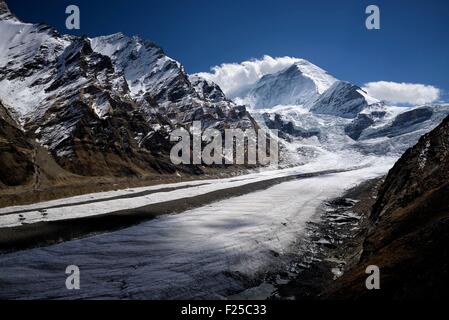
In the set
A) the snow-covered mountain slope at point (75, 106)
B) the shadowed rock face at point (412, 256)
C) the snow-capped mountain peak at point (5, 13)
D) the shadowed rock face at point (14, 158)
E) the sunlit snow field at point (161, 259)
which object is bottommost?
the sunlit snow field at point (161, 259)

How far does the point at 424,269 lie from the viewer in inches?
520

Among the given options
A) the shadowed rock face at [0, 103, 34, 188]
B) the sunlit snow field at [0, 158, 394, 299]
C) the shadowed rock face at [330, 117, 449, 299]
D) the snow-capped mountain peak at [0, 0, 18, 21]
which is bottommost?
the sunlit snow field at [0, 158, 394, 299]

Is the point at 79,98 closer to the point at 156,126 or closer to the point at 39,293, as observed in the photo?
the point at 156,126

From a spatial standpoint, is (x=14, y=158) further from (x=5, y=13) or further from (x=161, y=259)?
(x=5, y=13)

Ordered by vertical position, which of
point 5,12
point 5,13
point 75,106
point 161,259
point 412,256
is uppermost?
point 5,12

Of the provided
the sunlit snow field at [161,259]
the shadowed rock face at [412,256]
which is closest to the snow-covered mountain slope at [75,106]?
the sunlit snow field at [161,259]

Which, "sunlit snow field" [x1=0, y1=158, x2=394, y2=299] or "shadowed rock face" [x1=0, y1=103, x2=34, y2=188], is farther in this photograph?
"shadowed rock face" [x1=0, y1=103, x2=34, y2=188]

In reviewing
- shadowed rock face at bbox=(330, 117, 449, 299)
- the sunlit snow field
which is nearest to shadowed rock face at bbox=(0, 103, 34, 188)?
the sunlit snow field

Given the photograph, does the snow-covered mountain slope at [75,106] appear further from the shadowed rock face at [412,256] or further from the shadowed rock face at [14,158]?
the shadowed rock face at [412,256]

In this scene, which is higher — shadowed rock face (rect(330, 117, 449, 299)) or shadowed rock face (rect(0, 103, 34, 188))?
shadowed rock face (rect(0, 103, 34, 188))

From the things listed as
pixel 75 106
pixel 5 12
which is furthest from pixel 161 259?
pixel 5 12

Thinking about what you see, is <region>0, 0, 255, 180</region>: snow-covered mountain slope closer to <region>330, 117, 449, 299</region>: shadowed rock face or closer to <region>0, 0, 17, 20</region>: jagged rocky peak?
<region>0, 0, 17, 20</region>: jagged rocky peak
